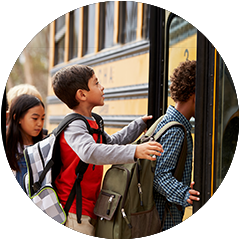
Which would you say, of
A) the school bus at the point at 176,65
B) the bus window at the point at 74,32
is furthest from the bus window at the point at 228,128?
the bus window at the point at 74,32

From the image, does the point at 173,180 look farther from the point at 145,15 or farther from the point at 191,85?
the point at 145,15

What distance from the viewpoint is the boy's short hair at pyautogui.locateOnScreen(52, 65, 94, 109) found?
1.02 metres

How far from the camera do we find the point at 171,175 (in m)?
0.92

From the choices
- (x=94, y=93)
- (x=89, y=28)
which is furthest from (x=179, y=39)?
(x=89, y=28)

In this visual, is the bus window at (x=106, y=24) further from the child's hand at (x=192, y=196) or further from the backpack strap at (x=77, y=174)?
the child's hand at (x=192, y=196)

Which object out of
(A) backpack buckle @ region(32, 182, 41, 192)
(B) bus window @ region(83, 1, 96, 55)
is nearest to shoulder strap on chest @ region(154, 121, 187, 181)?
(A) backpack buckle @ region(32, 182, 41, 192)

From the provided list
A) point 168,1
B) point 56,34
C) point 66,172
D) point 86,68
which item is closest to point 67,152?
point 66,172

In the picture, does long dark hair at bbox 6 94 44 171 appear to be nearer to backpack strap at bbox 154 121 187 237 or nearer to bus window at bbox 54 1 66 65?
backpack strap at bbox 154 121 187 237

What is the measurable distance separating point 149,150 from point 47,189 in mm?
347

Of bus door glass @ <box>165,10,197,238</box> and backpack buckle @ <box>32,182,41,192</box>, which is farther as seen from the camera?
bus door glass @ <box>165,10,197,238</box>

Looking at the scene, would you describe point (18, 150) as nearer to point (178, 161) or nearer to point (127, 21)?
point (178, 161)

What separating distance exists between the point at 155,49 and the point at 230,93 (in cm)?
52

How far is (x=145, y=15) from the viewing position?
59.7 inches

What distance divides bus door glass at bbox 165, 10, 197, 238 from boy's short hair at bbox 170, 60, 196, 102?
19 cm
